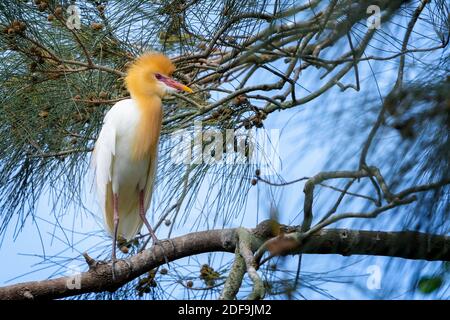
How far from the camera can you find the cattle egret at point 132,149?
177 centimetres

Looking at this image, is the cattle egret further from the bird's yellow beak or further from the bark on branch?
the bark on branch

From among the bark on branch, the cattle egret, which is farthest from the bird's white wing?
the bark on branch

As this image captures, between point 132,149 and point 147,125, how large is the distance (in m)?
0.08

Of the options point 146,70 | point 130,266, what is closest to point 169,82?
point 146,70

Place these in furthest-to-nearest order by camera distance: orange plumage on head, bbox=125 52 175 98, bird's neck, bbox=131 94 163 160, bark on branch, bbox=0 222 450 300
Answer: bird's neck, bbox=131 94 163 160 → orange plumage on head, bbox=125 52 175 98 → bark on branch, bbox=0 222 450 300

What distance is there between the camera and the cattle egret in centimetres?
177

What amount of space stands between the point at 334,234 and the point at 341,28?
1.02ft

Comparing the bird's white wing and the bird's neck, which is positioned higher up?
the bird's neck

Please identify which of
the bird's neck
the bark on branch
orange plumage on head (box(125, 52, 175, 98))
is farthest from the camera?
the bird's neck

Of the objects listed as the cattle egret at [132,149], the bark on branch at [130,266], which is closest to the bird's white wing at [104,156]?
the cattle egret at [132,149]

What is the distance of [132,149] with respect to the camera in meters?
1.92

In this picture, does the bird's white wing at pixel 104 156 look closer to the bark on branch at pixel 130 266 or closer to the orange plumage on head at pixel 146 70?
the orange plumage on head at pixel 146 70

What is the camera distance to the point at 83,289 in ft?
4.71
